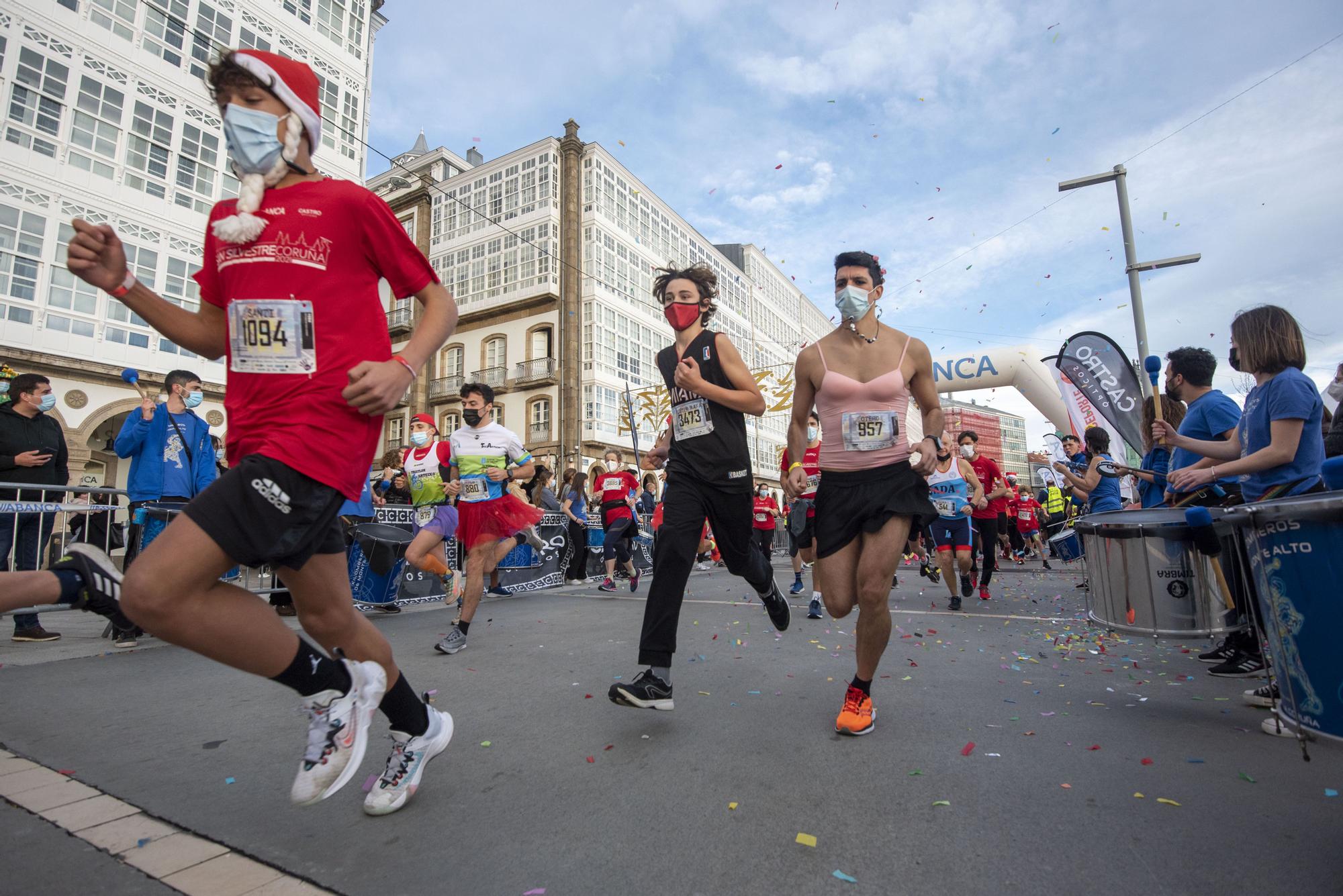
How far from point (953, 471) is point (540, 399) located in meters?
29.6

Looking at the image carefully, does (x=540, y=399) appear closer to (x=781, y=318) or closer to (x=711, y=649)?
(x=781, y=318)

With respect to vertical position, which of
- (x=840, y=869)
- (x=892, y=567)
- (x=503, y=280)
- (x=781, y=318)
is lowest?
(x=840, y=869)

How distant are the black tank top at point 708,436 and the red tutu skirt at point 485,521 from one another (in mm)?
2332

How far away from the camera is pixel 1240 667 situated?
3834 millimetres

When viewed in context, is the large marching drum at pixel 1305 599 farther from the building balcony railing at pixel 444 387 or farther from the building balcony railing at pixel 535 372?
the building balcony railing at pixel 444 387

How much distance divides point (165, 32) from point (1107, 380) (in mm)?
24668

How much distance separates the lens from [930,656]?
14.5 ft

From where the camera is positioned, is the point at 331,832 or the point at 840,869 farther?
the point at 331,832

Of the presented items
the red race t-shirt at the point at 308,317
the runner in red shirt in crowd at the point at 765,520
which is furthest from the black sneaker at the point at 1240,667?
the runner in red shirt in crowd at the point at 765,520

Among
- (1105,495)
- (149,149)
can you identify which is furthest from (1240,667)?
(149,149)

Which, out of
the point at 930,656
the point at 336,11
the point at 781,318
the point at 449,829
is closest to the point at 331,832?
the point at 449,829

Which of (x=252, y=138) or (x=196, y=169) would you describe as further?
(x=196, y=169)

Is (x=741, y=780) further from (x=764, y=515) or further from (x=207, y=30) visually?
(x=207, y=30)

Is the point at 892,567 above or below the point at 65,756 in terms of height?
above
